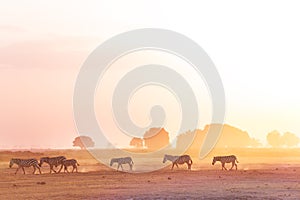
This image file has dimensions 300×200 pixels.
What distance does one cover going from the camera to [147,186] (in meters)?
41.5

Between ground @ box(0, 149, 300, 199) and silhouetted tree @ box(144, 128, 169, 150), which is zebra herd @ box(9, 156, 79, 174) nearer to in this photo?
ground @ box(0, 149, 300, 199)

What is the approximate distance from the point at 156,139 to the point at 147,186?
10870 cm

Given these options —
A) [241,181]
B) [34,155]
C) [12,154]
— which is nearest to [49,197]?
[241,181]

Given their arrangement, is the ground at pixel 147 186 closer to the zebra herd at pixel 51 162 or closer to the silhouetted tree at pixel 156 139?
the zebra herd at pixel 51 162

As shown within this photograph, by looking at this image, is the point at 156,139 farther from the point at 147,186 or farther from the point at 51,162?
the point at 147,186

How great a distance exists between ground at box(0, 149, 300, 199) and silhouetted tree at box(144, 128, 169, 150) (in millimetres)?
90818

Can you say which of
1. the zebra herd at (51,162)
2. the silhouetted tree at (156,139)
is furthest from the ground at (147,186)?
the silhouetted tree at (156,139)

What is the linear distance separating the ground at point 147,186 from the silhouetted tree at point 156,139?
90.8 meters

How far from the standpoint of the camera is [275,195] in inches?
1442

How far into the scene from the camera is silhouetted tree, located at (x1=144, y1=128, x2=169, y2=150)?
473 ft

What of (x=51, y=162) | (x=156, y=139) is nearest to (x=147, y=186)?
(x=51, y=162)

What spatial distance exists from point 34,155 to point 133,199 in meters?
60.3

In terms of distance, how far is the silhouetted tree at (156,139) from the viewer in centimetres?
14407

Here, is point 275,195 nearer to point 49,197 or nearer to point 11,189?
point 49,197
